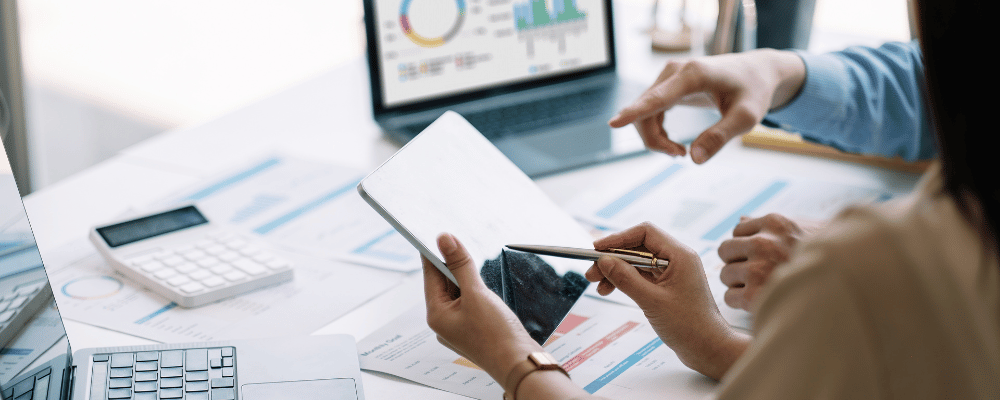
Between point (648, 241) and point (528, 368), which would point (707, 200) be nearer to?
point (648, 241)

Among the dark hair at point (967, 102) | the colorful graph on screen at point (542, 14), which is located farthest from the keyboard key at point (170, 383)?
the colorful graph on screen at point (542, 14)

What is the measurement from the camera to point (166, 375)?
0.75 m

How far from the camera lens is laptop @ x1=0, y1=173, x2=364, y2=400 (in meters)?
0.66

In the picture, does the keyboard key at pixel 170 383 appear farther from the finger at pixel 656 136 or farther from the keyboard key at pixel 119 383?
the finger at pixel 656 136

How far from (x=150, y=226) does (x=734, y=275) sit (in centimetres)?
69

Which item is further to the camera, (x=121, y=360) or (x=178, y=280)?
(x=178, y=280)

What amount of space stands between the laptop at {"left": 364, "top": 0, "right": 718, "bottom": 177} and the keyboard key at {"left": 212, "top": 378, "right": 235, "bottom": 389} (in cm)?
60

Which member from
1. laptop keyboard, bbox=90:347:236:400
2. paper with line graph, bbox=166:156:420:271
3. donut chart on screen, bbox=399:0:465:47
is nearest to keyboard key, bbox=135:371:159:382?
laptop keyboard, bbox=90:347:236:400

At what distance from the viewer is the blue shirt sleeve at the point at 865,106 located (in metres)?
1.17

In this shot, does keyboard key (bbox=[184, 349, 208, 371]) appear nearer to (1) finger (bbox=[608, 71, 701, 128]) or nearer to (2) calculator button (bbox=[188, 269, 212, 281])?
(2) calculator button (bbox=[188, 269, 212, 281])

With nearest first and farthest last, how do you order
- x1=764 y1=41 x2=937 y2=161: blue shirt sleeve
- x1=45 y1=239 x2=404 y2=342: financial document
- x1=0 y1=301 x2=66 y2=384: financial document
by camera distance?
1. x1=0 y1=301 x2=66 y2=384: financial document
2. x1=45 y1=239 x2=404 y2=342: financial document
3. x1=764 y1=41 x2=937 y2=161: blue shirt sleeve

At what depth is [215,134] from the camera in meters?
1.40

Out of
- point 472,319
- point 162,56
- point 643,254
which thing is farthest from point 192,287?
point 162,56

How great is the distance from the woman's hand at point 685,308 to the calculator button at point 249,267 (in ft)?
1.32
